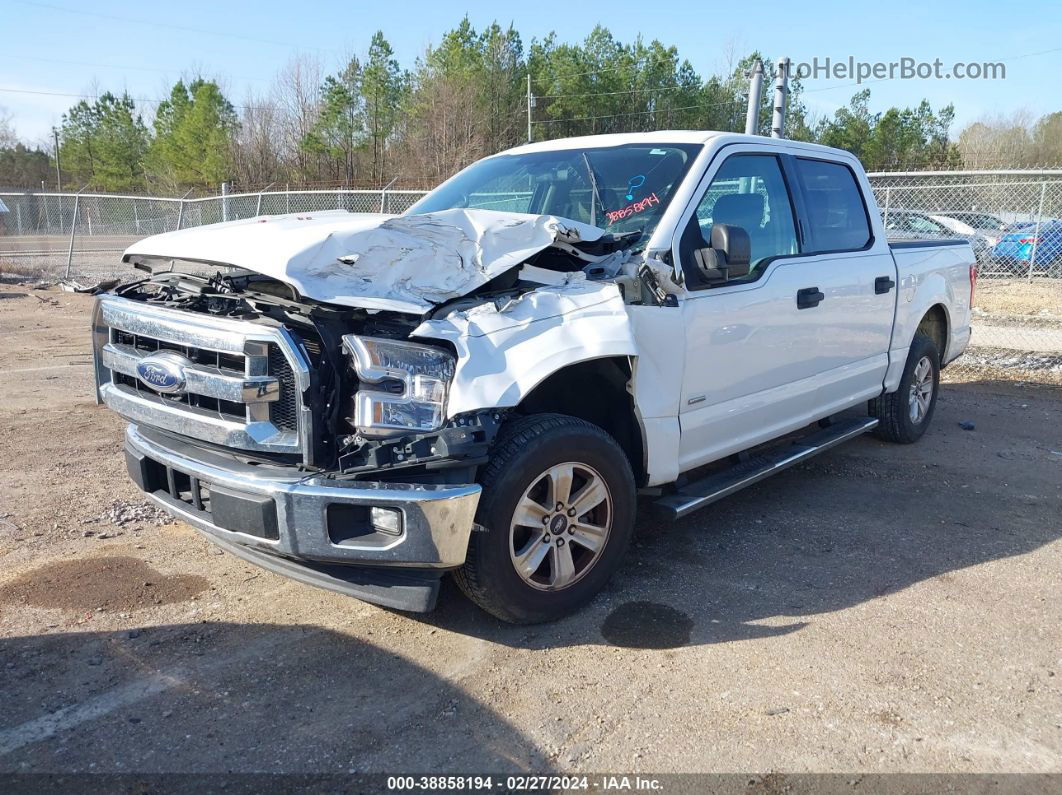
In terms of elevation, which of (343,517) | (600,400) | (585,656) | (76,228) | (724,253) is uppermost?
(76,228)

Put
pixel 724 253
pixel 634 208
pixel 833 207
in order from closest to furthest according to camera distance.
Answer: pixel 724 253, pixel 634 208, pixel 833 207

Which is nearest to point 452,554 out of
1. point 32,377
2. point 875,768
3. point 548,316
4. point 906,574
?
point 548,316

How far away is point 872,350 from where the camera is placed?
18.0 ft

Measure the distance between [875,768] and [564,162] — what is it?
330 cm

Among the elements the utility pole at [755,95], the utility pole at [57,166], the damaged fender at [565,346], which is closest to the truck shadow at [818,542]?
the damaged fender at [565,346]

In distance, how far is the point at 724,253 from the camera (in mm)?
3811

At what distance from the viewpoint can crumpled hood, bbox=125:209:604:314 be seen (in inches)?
119

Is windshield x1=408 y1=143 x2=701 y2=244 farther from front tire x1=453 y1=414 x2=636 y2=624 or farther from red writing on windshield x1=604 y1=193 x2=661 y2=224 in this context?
front tire x1=453 y1=414 x2=636 y2=624

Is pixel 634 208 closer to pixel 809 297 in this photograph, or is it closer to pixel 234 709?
pixel 809 297

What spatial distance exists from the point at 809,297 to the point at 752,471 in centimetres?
103

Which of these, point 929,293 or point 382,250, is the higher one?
point 382,250

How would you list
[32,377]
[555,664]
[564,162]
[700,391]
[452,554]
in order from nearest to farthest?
[452,554] < [555,664] < [700,391] < [564,162] < [32,377]

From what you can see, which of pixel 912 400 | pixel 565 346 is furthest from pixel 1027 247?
pixel 565 346

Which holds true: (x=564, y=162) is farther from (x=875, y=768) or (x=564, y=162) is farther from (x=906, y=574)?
(x=875, y=768)
